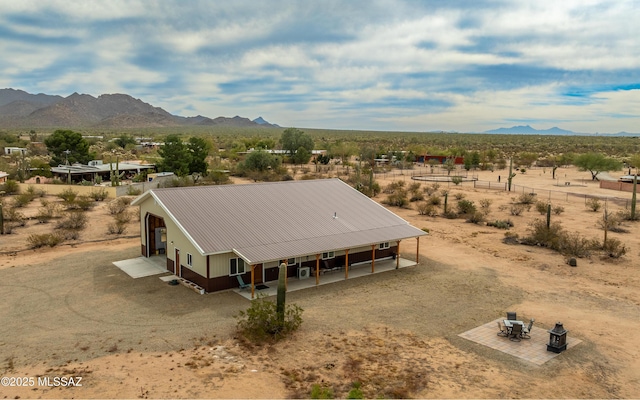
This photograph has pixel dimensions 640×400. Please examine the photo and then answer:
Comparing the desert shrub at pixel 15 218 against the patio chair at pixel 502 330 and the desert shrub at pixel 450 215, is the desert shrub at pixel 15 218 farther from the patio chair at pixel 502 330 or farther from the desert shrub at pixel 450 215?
the patio chair at pixel 502 330

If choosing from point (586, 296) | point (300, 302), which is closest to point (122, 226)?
point (300, 302)

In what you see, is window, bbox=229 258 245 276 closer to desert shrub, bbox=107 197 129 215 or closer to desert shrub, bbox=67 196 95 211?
desert shrub, bbox=107 197 129 215

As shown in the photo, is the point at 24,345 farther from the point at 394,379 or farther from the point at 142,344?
the point at 394,379

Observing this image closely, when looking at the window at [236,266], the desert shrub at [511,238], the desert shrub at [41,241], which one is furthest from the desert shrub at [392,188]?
the desert shrub at [41,241]

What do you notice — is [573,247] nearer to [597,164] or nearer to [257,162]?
[257,162]

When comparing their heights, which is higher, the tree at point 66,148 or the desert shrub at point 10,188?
the tree at point 66,148

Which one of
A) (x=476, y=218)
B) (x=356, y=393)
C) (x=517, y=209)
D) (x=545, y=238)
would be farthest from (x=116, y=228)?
(x=517, y=209)
